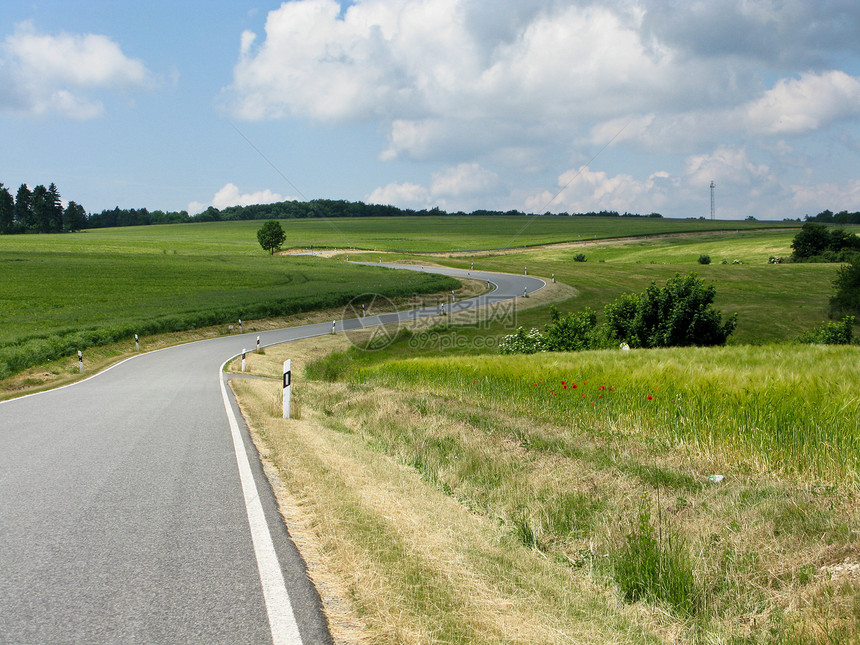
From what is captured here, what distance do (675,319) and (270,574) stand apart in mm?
27217

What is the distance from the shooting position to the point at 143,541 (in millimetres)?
5094

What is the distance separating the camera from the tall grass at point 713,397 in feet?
23.5

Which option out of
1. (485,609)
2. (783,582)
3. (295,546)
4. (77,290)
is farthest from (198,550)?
(77,290)

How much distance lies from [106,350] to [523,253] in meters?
85.5

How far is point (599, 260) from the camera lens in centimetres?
10056

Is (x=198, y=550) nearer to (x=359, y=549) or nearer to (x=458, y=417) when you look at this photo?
(x=359, y=549)

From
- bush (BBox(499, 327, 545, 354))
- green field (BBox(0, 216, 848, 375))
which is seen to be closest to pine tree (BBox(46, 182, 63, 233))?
green field (BBox(0, 216, 848, 375))

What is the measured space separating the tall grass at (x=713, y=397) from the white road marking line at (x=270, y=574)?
222 inches

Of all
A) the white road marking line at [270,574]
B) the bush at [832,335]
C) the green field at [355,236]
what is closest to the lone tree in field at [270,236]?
the green field at [355,236]

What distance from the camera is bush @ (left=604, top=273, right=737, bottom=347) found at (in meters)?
28.7

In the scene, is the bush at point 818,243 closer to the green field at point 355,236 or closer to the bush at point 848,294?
the bush at point 848,294

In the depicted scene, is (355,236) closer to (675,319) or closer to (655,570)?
(675,319)

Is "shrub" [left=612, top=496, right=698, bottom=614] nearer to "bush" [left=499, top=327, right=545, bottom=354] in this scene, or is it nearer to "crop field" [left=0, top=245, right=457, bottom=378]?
"crop field" [left=0, top=245, right=457, bottom=378]

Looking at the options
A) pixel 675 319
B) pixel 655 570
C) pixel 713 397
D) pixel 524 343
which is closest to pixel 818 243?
pixel 675 319
